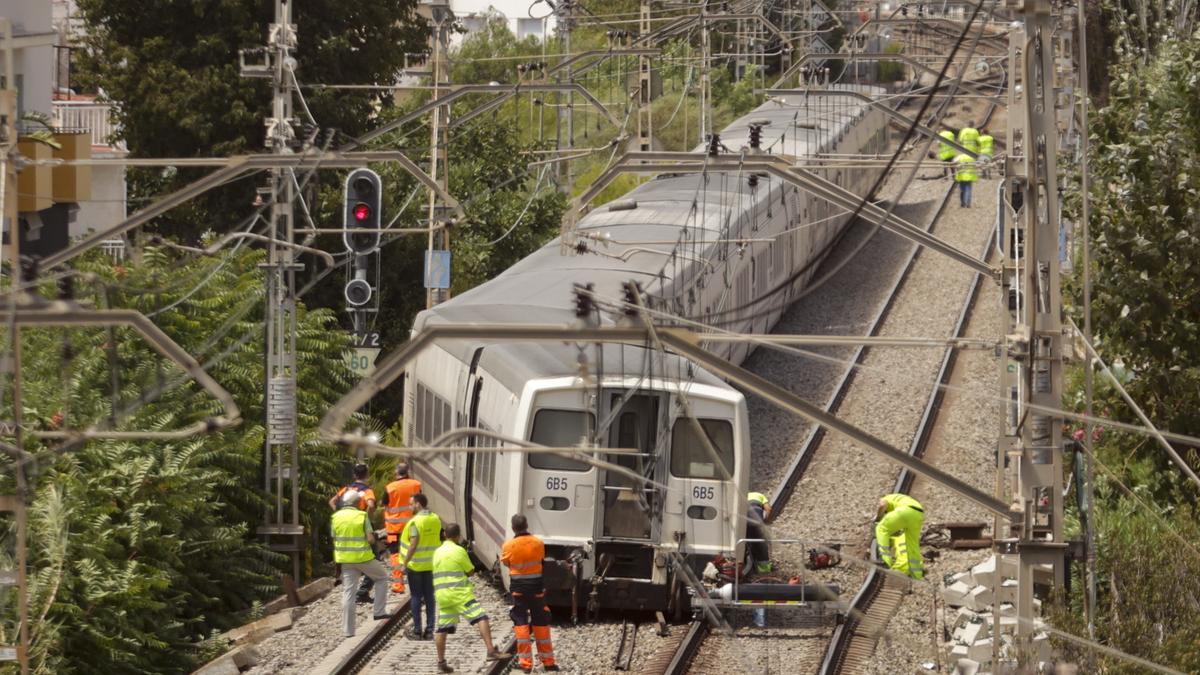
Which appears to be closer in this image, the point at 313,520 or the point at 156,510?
the point at 156,510

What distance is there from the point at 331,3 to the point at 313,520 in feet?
49.8

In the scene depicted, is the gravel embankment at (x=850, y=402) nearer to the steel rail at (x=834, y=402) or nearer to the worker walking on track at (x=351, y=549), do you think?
the steel rail at (x=834, y=402)

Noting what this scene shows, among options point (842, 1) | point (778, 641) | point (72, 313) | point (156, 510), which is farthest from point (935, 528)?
point (842, 1)

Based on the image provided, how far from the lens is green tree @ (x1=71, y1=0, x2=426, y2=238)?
32719 mm

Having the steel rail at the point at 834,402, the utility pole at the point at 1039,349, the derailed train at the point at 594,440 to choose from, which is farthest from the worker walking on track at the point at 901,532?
the utility pole at the point at 1039,349

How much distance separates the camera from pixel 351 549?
1628cm

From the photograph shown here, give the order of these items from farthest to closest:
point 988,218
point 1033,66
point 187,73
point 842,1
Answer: point 842,1, point 988,218, point 187,73, point 1033,66

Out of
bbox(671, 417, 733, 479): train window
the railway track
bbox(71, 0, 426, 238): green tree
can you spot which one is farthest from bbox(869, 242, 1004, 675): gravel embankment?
bbox(71, 0, 426, 238): green tree

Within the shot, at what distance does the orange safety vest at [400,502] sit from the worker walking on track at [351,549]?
1.03 m

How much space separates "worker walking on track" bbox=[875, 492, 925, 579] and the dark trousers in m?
4.57

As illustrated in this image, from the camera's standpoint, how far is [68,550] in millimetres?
16750

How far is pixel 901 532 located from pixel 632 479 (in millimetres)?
3123

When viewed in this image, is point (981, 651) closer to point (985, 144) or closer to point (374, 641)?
point (374, 641)

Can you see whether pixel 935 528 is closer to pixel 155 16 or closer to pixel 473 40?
pixel 155 16
